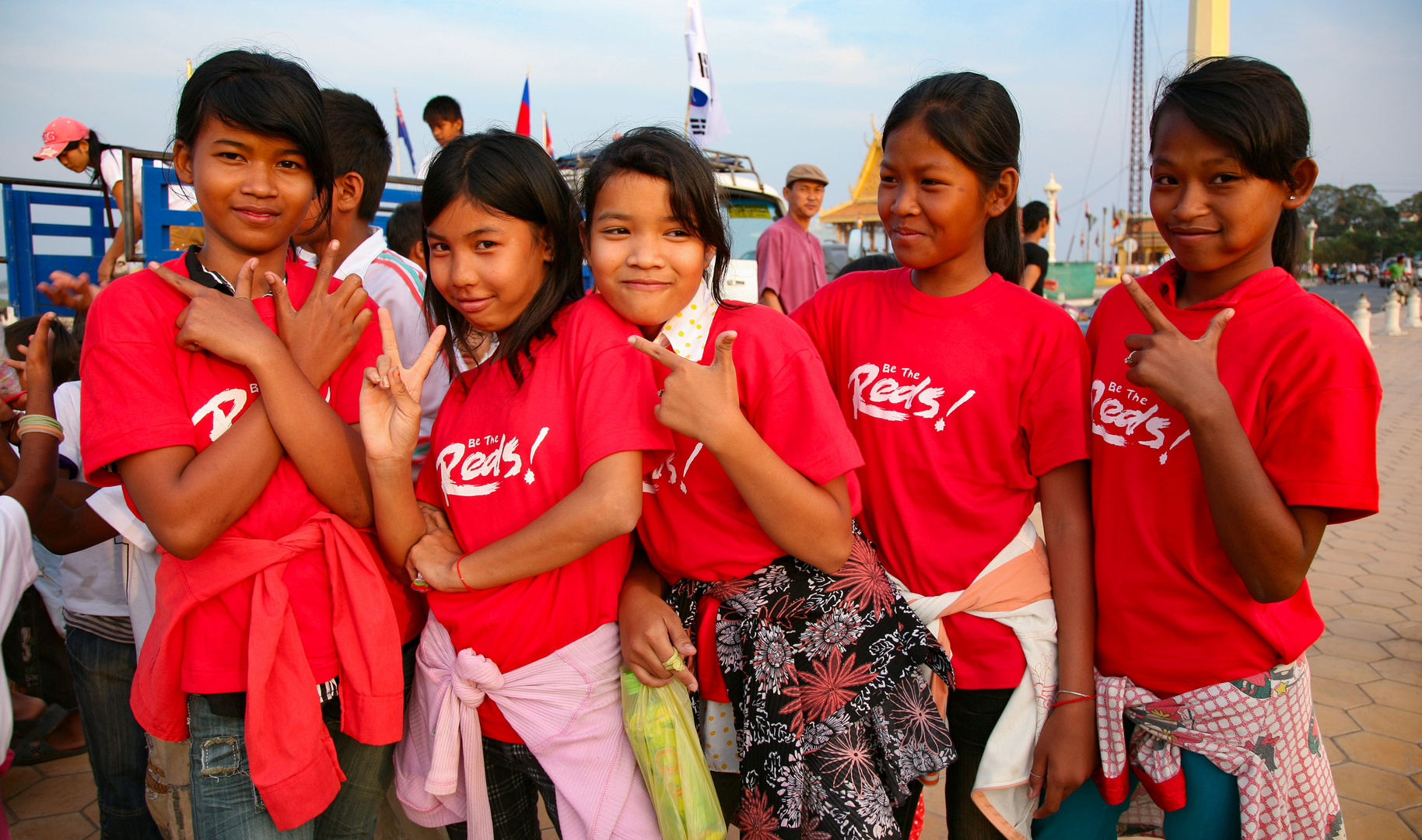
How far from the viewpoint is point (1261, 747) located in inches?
54.4

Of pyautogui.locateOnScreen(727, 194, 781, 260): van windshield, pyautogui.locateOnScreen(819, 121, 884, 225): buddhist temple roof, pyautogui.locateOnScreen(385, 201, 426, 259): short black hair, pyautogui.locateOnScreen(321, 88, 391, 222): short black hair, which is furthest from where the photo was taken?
pyautogui.locateOnScreen(819, 121, 884, 225): buddhist temple roof

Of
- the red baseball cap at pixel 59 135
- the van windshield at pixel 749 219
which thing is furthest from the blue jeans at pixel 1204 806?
the van windshield at pixel 749 219

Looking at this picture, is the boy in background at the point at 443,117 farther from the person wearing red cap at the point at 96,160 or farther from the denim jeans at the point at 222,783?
the denim jeans at the point at 222,783

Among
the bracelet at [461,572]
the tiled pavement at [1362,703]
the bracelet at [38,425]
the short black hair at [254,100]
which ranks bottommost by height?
the tiled pavement at [1362,703]

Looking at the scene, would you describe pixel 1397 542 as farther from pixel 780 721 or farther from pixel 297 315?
pixel 297 315

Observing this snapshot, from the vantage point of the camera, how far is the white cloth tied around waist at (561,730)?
1.42 m

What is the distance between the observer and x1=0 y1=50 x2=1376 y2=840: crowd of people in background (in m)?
1.31

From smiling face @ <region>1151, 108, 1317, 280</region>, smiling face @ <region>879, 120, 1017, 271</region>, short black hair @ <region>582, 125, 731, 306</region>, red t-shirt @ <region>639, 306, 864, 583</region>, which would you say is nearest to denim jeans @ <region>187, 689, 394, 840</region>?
red t-shirt @ <region>639, 306, 864, 583</region>

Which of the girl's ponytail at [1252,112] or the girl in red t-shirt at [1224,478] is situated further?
the girl's ponytail at [1252,112]

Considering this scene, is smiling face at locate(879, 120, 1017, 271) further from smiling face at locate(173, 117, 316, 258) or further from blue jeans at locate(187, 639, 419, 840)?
blue jeans at locate(187, 639, 419, 840)

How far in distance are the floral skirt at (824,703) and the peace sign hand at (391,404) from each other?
626 millimetres

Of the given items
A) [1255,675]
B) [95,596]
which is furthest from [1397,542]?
[95,596]

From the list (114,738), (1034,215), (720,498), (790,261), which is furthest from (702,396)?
(1034,215)

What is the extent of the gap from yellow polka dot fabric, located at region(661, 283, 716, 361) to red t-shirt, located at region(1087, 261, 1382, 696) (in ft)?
2.49
